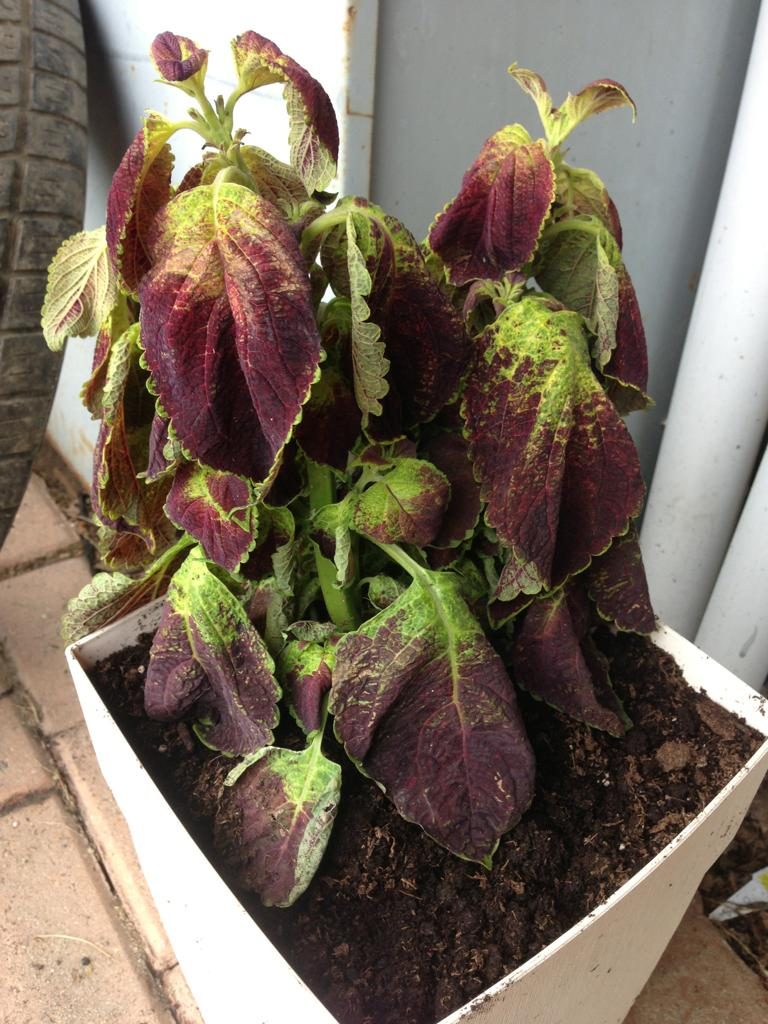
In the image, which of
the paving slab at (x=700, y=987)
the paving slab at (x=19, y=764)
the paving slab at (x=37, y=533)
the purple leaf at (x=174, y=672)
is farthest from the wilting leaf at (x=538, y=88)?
the paving slab at (x=37, y=533)

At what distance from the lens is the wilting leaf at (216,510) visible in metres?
0.57

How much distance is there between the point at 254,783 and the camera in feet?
2.22

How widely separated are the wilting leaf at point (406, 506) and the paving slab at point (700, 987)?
61 centimetres

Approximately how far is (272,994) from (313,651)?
0.75 feet

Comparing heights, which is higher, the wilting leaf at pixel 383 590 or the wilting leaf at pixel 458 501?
the wilting leaf at pixel 458 501

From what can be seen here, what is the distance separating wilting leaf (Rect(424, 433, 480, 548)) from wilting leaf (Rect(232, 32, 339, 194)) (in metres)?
0.21

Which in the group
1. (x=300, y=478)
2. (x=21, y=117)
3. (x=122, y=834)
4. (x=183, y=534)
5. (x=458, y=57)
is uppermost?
(x=458, y=57)

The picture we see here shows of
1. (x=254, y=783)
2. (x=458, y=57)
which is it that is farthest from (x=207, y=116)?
(x=254, y=783)

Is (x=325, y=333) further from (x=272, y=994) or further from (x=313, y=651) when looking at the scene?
(x=272, y=994)

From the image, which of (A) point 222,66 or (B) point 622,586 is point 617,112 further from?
(B) point 622,586

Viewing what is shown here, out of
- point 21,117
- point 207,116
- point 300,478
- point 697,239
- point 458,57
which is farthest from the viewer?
point 697,239

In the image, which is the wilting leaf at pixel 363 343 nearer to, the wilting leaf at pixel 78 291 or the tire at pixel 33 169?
the wilting leaf at pixel 78 291

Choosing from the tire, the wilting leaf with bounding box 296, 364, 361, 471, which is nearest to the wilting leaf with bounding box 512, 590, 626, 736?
the wilting leaf with bounding box 296, 364, 361, 471

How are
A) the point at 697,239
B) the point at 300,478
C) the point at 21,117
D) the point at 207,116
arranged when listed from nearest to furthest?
the point at 207,116 < the point at 300,478 < the point at 21,117 < the point at 697,239
